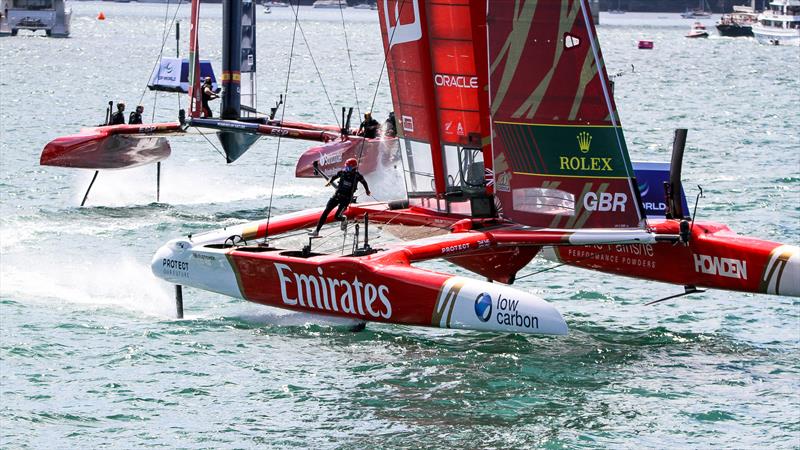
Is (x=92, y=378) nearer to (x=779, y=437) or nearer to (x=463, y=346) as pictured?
(x=463, y=346)

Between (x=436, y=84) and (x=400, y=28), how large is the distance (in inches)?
31.6

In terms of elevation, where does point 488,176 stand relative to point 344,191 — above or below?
above

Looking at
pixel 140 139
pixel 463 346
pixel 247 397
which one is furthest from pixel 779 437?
pixel 140 139

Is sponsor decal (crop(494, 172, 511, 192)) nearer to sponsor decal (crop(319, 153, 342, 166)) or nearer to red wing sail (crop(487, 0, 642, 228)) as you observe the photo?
red wing sail (crop(487, 0, 642, 228))

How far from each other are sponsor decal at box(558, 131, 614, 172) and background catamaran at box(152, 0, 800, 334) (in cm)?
1

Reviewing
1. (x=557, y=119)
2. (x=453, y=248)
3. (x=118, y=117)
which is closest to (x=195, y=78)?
(x=118, y=117)

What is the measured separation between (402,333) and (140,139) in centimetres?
1105

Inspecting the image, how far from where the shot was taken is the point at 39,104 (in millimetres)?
47719

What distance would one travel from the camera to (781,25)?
10112 cm

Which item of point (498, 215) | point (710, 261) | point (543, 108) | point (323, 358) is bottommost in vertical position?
point (323, 358)

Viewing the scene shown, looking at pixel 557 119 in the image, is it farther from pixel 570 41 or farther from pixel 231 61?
pixel 231 61

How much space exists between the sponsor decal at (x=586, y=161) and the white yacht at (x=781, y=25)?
293ft

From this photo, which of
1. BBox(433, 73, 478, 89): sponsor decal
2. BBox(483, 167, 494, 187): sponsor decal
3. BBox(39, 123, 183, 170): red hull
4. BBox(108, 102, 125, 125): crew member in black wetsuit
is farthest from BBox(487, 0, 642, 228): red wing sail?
BBox(108, 102, 125, 125): crew member in black wetsuit

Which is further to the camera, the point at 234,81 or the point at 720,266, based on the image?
the point at 234,81
